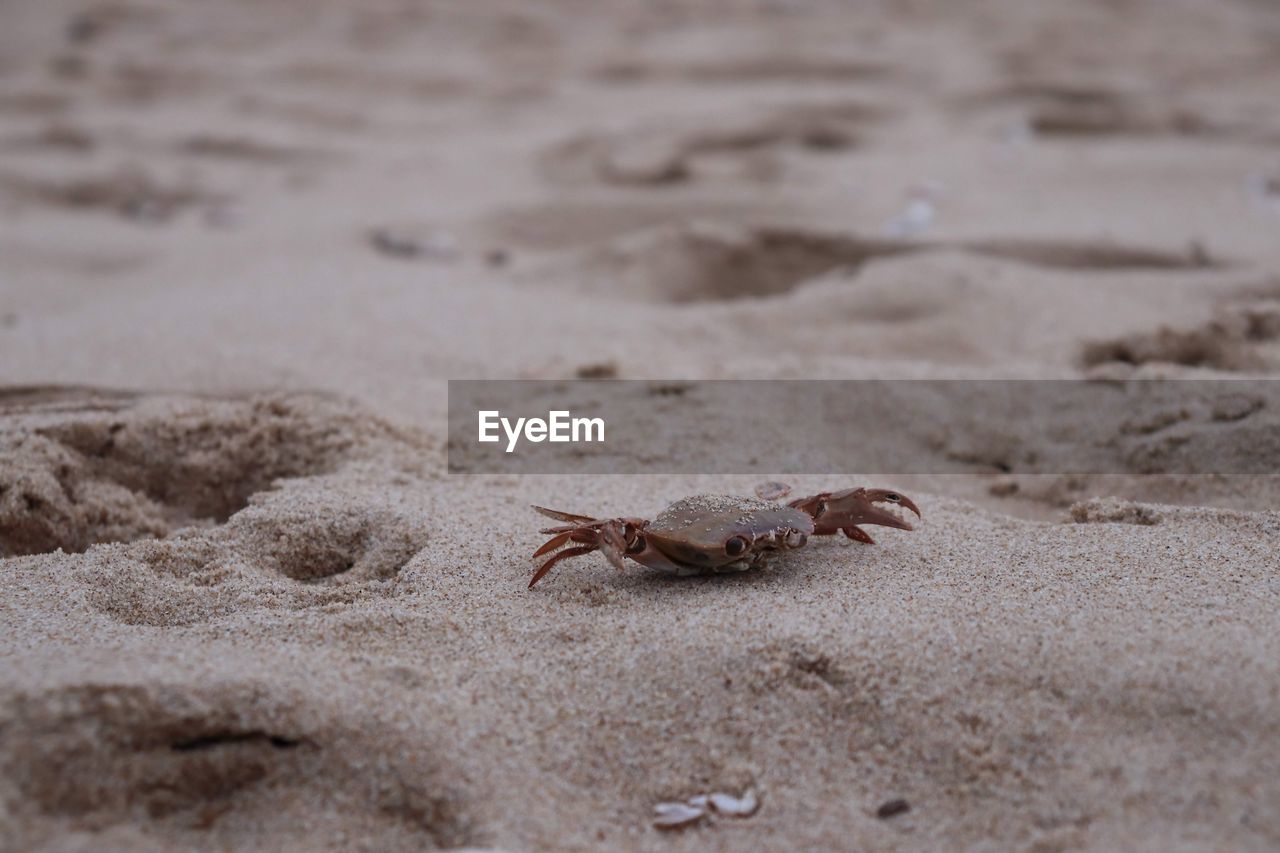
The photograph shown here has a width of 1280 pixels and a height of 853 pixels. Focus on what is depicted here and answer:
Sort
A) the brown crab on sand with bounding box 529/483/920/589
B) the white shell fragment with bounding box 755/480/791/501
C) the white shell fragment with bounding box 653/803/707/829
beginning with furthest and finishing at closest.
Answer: the white shell fragment with bounding box 755/480/791/501 → the brown crab on sand with bounding box 529/483/920/589 → the white shell fragment with bounding box 653/803/707/829

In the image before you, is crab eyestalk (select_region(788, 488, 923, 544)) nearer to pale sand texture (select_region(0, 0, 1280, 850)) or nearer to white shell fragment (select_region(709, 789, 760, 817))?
pale sand texture (select_region(0, 0, 1280, 850))

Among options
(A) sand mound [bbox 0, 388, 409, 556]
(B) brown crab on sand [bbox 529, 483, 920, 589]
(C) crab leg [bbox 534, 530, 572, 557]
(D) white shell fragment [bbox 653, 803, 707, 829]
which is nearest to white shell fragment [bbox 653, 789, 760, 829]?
(D) white shell fragment [bbox 653, 803, 707, 829]

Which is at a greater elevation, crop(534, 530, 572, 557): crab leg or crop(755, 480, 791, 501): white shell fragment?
crop(755, 480, 791, 501): white shell fragment

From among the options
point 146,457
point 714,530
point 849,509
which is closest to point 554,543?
point 714,530

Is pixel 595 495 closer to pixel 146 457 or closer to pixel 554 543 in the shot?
pixel 554 543

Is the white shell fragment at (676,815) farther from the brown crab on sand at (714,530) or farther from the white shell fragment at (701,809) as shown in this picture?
the brown crab on sand at (714,530)

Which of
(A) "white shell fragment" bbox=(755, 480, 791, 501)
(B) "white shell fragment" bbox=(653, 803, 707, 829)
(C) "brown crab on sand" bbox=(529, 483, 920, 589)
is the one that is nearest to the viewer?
(B) "white shell fragment" bbox=(653, 803, 707, 829)

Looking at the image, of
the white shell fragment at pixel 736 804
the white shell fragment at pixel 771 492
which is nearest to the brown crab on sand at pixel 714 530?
the white shell fragment at pixel 771 492
